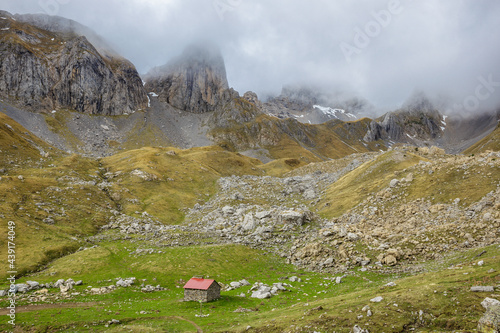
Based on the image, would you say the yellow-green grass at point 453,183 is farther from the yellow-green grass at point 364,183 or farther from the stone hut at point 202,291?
the stone hut at point 202,291

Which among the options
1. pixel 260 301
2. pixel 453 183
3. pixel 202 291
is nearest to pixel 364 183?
pixel 453 183

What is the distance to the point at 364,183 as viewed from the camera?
9231cm

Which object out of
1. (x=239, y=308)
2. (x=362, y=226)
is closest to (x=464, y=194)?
(x=362, y=226)

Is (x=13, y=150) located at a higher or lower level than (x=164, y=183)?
higher

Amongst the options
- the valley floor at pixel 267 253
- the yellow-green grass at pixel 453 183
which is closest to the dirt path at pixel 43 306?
the valley floor at pixel 267 253

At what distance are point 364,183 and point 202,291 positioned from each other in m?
71.2

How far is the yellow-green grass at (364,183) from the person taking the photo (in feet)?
267

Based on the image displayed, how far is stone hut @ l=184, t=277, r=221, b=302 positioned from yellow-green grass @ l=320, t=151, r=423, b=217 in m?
49.2

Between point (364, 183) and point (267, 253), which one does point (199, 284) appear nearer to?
point (267, 253)

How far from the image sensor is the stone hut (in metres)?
41.6

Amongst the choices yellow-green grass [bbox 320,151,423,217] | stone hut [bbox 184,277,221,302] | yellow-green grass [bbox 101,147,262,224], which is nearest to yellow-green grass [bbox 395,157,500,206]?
yellow-green grass [bbox 320,151,423,217]

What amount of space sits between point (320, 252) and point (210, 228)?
39.4 meters

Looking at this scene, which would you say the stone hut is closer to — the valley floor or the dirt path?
the valley floor

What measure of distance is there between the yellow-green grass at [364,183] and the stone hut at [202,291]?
1938 inches
